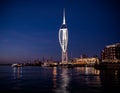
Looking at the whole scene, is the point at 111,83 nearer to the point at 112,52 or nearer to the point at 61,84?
the point at 61,84

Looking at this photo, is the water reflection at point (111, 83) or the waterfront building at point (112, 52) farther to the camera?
the waterfront building at point (112, 52)

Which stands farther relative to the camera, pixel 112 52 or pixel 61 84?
pixel 112 52

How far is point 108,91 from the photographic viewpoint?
3238 cm

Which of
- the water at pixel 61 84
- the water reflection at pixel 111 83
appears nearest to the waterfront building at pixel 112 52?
the water at pixel 61 84

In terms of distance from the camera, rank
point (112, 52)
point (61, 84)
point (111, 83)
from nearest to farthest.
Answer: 1. point (61, 84)
2. point (111, 83)
3. point (112, 52)

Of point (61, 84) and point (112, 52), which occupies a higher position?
point (112, 52)

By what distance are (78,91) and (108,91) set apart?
13.2 ft

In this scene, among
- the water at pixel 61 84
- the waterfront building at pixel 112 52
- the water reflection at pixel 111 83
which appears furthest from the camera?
the waterfront building at pixel 112 52

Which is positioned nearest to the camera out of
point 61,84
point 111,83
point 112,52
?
point 61,84

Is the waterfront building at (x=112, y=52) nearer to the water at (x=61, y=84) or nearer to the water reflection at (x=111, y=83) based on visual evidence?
the water at (x=61, y=84)

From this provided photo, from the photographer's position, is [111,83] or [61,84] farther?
[111,83]

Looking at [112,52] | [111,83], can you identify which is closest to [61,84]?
[111,83]

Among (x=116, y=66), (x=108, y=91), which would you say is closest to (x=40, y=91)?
(x=108, y=91)

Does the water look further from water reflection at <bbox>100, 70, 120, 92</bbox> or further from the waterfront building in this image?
the waterfront building
